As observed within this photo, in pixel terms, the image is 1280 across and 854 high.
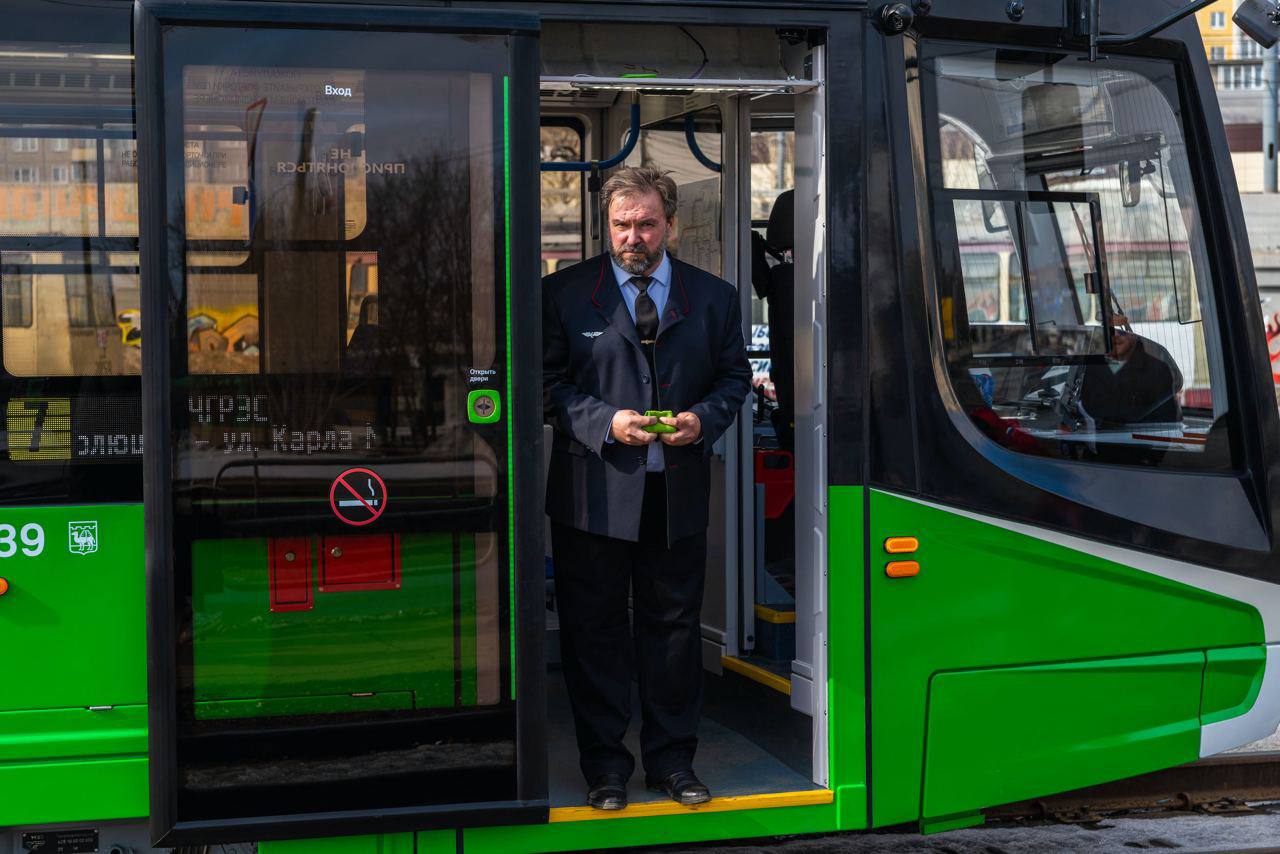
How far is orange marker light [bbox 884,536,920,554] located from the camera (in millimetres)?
3707

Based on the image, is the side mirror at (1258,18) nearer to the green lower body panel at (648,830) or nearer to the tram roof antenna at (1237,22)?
the tram roof antenna at (1237,22)

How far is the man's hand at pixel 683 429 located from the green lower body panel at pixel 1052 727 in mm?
963

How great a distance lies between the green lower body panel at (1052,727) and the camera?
3.79m

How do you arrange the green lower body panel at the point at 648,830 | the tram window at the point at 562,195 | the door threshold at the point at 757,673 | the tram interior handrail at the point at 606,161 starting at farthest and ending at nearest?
the tram window at the point at 562,195, the tram interior handrail at the point at 606,161, the door threshold at the point at 757,673, the green lower body panel at the point at 648,830

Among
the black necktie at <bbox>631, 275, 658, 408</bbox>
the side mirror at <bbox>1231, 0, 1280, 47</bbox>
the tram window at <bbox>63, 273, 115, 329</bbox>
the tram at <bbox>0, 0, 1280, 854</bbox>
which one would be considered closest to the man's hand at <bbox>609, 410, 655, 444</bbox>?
the black necktie at <bbox>631, 275, 658, 408</bbox>

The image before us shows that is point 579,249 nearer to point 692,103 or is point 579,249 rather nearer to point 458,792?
point 692,103

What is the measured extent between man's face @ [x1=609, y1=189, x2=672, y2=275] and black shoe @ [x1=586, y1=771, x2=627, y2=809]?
1.39 m

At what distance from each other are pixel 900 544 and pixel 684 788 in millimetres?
885

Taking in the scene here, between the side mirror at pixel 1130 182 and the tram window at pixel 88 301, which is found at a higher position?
the side mirror at pixel 1130 182

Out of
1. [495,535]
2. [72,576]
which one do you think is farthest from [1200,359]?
[72,576]

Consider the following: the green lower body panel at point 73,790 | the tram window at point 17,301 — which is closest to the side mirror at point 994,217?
the tram window at point 17,301

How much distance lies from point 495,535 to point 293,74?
4.02 feet

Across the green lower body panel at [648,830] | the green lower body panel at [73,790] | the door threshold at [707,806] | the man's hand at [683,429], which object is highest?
the man's hand at [683,429]

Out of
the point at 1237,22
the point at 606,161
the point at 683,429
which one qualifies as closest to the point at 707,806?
the point at 683,429
